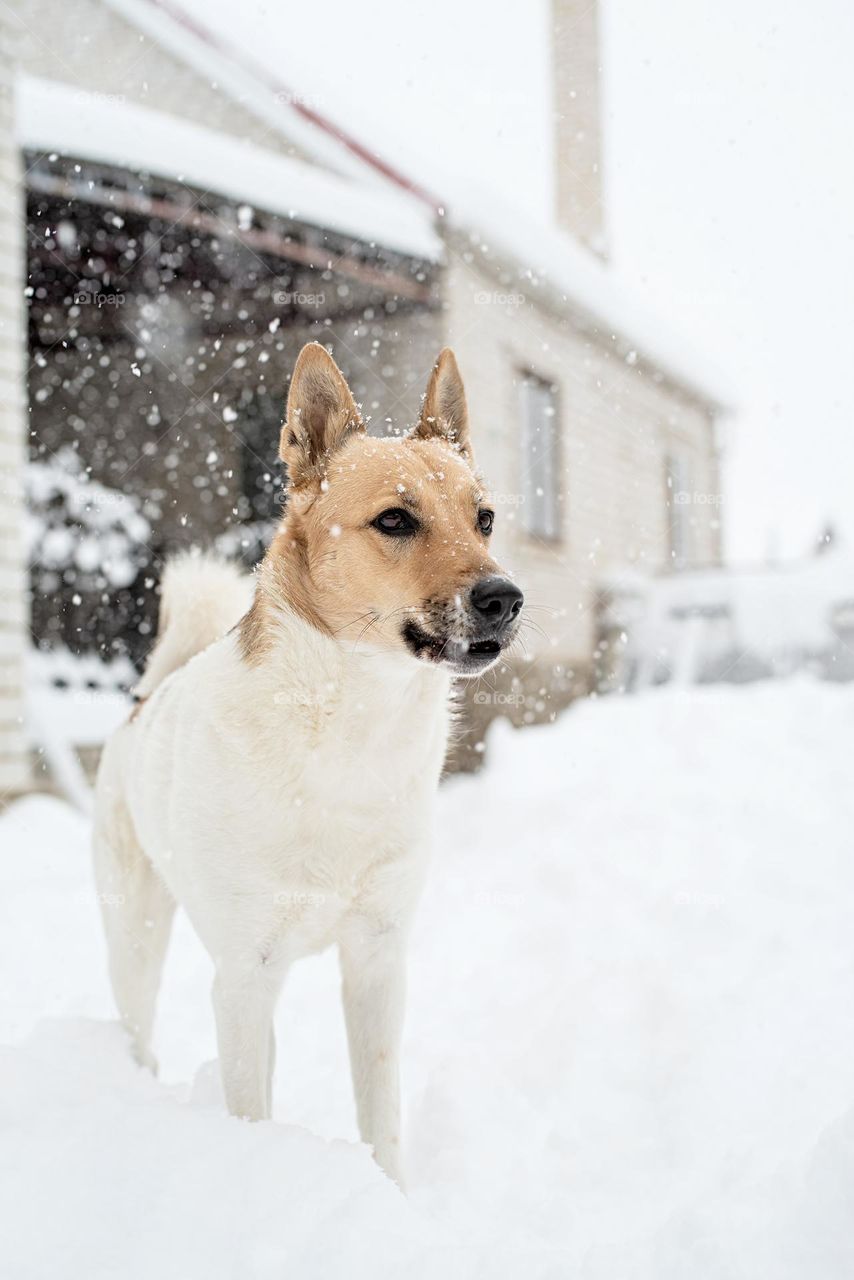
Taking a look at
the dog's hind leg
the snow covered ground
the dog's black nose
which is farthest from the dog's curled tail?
the dog's black nose

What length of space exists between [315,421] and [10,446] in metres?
3.78

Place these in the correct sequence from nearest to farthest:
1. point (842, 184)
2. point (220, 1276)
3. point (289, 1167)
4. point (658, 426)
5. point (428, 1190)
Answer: point (220, 1276), point (289, 1167), point (428, 1190), point (842, 184), point (658, 426)

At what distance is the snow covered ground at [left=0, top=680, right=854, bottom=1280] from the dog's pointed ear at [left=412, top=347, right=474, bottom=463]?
1.78 meters

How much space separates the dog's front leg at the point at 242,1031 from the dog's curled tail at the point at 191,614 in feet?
3.70

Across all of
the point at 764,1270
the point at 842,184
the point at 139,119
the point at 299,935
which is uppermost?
the point at 139,119

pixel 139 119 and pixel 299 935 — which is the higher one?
pixel 139 119

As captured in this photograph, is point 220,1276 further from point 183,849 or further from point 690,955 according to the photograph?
point 690,955

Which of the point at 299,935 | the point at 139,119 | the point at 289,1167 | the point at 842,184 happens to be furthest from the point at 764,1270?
the point at 139,119

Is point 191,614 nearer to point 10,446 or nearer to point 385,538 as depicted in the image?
point 385,538

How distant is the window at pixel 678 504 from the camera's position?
43.0 feet

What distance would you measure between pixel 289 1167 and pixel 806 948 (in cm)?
259

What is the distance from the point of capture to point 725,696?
804 centimetres

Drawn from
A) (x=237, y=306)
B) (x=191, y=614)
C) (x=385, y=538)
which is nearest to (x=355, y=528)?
(x=385, y=538)

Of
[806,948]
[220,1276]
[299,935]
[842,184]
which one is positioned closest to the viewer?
[220,1276]
